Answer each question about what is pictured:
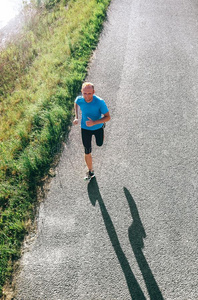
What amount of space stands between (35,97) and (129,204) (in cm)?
402

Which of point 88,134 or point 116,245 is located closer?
point 116,245

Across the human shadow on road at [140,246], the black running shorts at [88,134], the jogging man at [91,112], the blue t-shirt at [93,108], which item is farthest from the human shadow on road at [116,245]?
the blue t-shirt at [93,108]

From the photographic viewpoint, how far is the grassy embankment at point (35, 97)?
14.6ft

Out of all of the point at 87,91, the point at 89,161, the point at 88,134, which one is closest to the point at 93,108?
the point at 87,91

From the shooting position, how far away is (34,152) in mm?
5219

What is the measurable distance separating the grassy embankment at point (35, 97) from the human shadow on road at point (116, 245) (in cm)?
109

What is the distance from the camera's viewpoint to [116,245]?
4.02 m

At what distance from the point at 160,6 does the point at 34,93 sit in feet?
24.0

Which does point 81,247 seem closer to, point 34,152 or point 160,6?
point 34,152

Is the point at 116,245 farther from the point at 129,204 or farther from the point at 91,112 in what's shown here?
the point at 91,112

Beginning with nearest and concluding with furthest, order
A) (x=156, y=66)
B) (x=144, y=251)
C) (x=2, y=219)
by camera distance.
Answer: (x=144, y=251)
(x=2, y=219)
(x=156, y=66)

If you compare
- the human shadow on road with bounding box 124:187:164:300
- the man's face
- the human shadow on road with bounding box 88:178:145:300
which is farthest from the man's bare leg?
the man's face

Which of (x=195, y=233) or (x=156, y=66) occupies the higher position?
(x=156, y=66)

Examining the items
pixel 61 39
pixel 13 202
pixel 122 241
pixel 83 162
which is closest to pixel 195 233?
pixel 122 241
